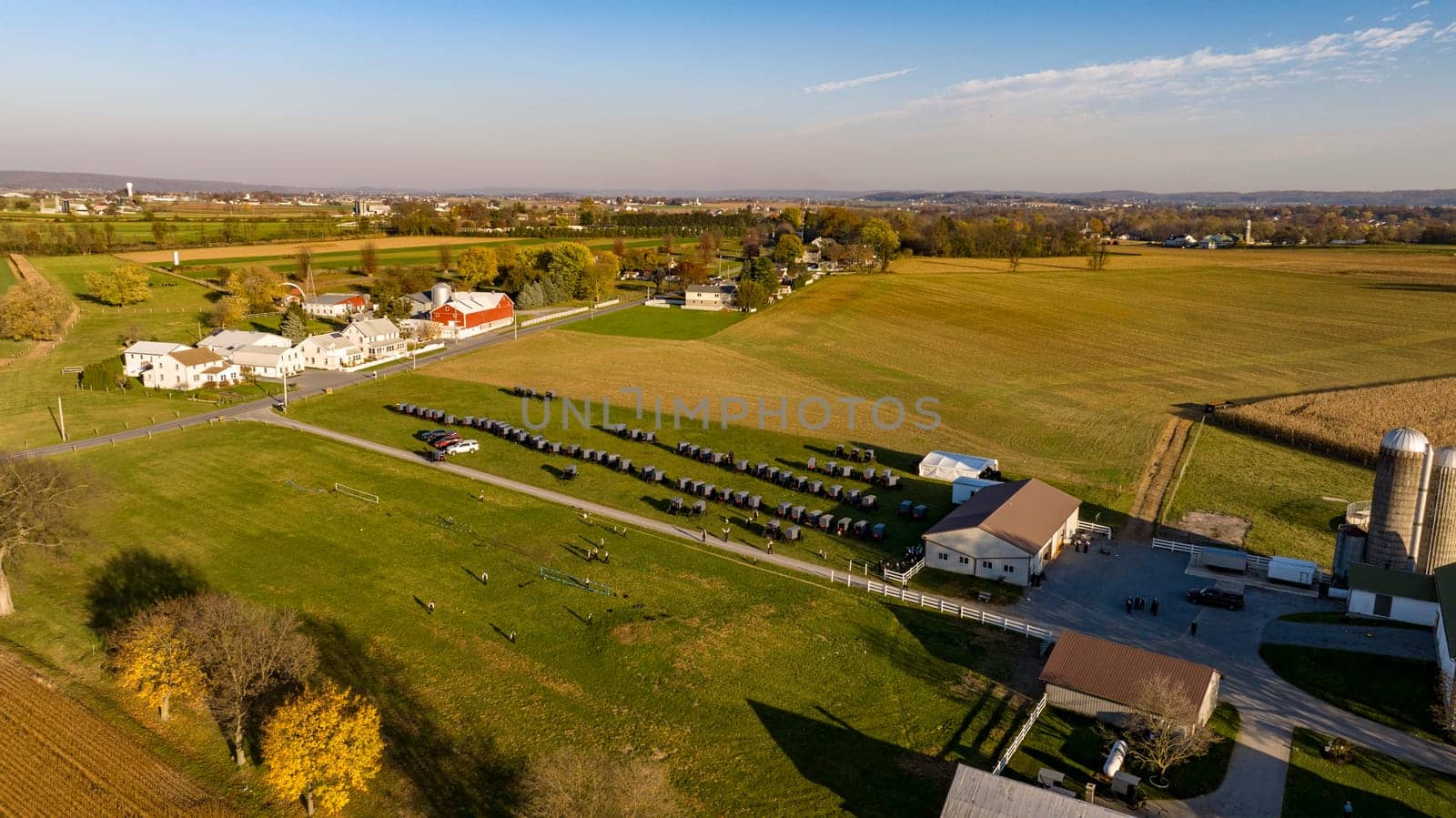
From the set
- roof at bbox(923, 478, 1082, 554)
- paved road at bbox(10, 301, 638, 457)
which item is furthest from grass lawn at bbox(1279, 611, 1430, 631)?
paved road at bbox(10, 301, 638, 457)

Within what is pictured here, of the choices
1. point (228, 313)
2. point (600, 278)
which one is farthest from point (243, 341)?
point (600, 278)

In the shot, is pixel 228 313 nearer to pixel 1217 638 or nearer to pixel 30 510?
pixel 30 510

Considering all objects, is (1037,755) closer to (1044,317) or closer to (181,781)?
(181,781)

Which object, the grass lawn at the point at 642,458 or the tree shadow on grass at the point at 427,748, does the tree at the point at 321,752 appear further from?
the grass lawn at the point at 642,458

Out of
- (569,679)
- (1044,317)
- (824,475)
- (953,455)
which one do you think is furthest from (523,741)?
(1044,317)

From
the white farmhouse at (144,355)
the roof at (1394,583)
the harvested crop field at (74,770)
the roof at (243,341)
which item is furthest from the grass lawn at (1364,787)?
the white farmhouse at (144,355)

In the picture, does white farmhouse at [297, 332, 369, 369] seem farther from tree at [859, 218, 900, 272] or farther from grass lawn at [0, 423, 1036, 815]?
tree at [859, 218, 900, 272]
